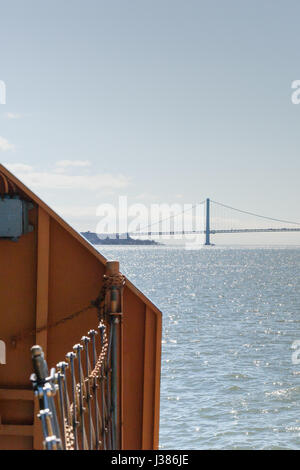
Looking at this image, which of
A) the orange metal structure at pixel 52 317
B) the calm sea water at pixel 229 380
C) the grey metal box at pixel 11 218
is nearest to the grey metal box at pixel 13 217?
the grey metal box at pixel 11 218

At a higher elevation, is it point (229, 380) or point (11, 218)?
point (11, 218)

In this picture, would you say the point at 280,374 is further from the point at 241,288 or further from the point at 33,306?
the point at 241,288

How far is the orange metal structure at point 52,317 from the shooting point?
19.2 ft

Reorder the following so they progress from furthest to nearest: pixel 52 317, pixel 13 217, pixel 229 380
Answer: pixel 229 380 < pixel 52 317 < pixel 13 217

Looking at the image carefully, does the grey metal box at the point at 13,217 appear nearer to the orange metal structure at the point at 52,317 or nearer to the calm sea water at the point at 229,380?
the orange metal structure at the point at 52,317

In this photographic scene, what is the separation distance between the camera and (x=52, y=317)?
19.4ft

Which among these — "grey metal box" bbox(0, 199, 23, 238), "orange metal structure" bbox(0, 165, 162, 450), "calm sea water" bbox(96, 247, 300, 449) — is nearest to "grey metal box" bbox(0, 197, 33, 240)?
"grey metal box" bbox(0, 199, 23, 238)

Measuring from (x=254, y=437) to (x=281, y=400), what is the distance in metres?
4.33

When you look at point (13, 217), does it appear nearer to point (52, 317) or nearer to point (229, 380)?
point (52, 317)

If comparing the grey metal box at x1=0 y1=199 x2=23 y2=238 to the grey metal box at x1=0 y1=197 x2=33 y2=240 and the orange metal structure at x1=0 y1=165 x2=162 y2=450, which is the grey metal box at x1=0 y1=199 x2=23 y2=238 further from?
the orange metal structure at x1=0 y1=165 x2=162 y2=450

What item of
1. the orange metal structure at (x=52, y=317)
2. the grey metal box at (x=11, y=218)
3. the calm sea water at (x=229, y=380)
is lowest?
the calm sea water at (x=229, y=380)

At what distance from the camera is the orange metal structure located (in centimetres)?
586

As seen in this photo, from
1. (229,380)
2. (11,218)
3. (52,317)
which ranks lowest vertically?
(229,380)

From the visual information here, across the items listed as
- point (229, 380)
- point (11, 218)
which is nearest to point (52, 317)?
point (11, 218)
